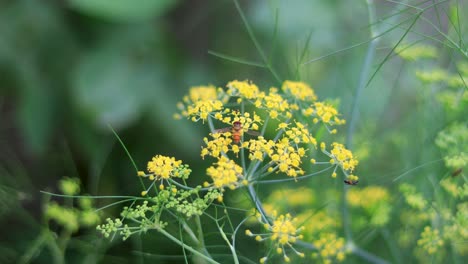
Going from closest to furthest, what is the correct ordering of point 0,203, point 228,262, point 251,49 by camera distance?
1. point 228,262
2. point 0,203
3. point 251,49

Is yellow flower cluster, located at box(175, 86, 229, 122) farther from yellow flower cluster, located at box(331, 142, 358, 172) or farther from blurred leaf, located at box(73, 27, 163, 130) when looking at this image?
blurred leaf, located at box(73, 27, 163, 130)

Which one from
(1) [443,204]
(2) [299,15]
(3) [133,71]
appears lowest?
(1) [443,204]

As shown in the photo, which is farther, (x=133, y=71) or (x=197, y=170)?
(x=133, y=71)

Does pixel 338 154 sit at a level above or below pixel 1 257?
below

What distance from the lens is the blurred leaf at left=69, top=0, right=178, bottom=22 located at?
1.29 meters

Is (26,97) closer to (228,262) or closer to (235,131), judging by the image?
(228,262)

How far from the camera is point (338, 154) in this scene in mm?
588

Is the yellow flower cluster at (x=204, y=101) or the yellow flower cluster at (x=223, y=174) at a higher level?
the yellow flower cluster at (x=204, y=101)

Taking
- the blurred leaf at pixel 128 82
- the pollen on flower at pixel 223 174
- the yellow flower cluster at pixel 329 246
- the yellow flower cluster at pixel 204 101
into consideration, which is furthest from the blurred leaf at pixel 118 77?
the pollen on flower at pixel 223 174

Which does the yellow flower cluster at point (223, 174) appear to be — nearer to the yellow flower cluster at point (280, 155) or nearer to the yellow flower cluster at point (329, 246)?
the yellow flower cluster at point (280, 155)

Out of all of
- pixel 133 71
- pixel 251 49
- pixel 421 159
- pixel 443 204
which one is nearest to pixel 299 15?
pixel 251 49

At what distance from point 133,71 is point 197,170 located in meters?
0.38

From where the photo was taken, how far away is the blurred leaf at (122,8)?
129 cm

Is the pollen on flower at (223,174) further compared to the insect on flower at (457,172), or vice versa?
the insect on flower at (457,172)
